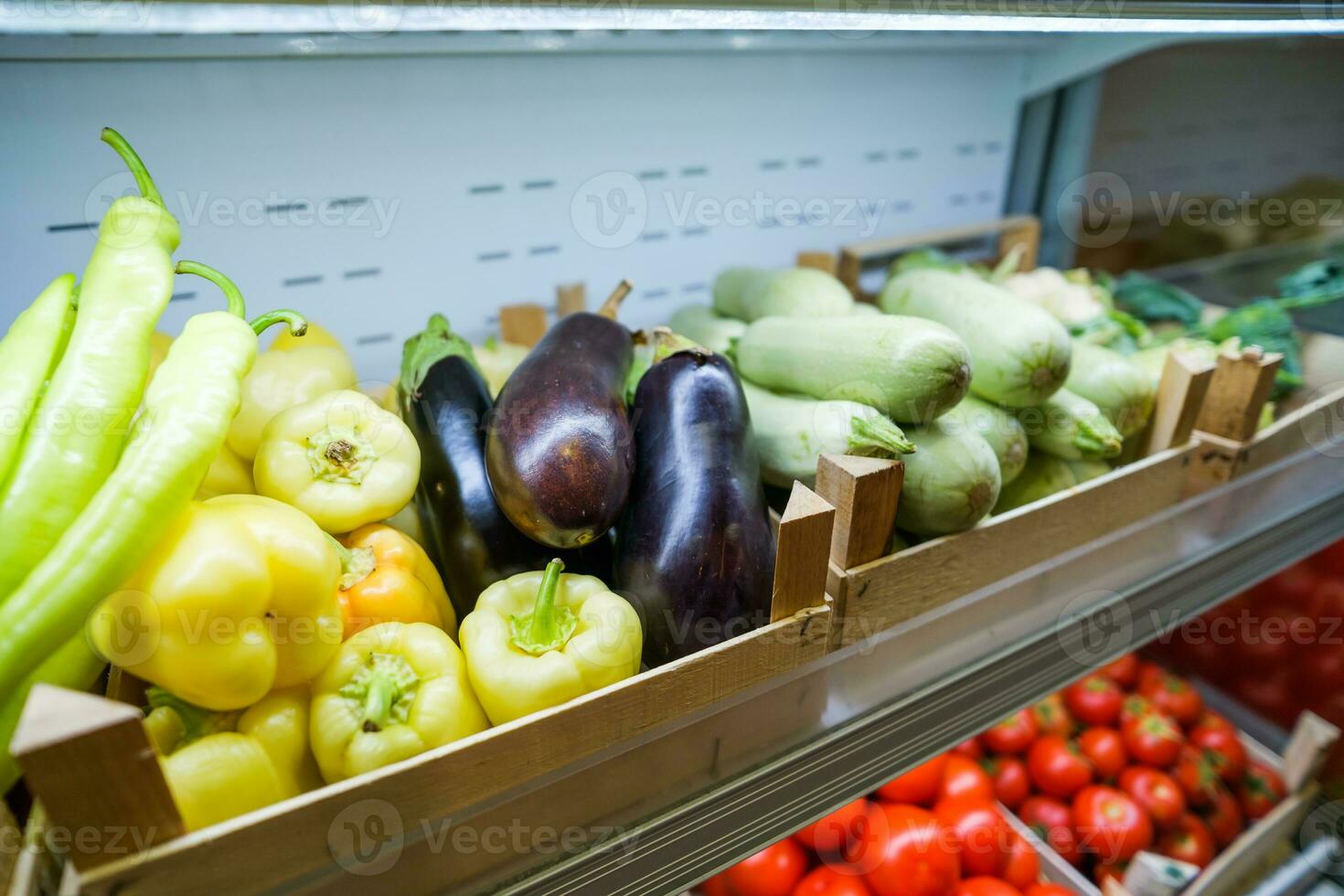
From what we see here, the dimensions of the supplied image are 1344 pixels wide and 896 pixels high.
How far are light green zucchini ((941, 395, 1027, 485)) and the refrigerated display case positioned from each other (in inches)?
2.5

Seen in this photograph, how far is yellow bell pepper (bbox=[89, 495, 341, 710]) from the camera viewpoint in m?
Result: 0.54

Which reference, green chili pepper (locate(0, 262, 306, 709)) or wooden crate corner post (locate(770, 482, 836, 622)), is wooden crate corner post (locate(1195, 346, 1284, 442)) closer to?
wooden crate corner post (locate(770, 482, 836, 622))

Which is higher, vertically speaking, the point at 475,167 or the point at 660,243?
the point at 475,167

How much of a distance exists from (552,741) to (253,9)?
52 centimetres

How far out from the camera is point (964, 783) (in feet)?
4.17

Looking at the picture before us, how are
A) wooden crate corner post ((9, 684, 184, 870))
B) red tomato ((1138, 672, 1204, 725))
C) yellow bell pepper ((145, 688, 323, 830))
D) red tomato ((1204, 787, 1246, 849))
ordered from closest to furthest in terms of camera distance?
wooden crate corner post ((9, 684, 184, 870)) < yellow bell pepper ((145, 688, 323, 830)) < red tomato ((1204, 787, 1246, 849)) < red tomato ((1138, 672, 1204, 725))

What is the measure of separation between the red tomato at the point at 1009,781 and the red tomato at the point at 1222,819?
12.2 inches

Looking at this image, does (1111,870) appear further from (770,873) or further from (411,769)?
(411,769)

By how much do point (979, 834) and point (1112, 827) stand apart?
269 mm

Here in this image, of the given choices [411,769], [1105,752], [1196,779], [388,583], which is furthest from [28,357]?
[1196,779]

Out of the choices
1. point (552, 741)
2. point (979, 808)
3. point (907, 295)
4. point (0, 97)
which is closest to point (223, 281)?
point (0, 97)

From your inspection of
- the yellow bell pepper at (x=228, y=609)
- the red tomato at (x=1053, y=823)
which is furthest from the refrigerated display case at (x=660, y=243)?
the red tomato at (x=1053, y=823)

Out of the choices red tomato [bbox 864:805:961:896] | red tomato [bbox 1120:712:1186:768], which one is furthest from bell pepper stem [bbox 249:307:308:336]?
red tomato [bbox 1120:712:1186:768]

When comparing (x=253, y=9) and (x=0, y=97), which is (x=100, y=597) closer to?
(x=253, y=9)
